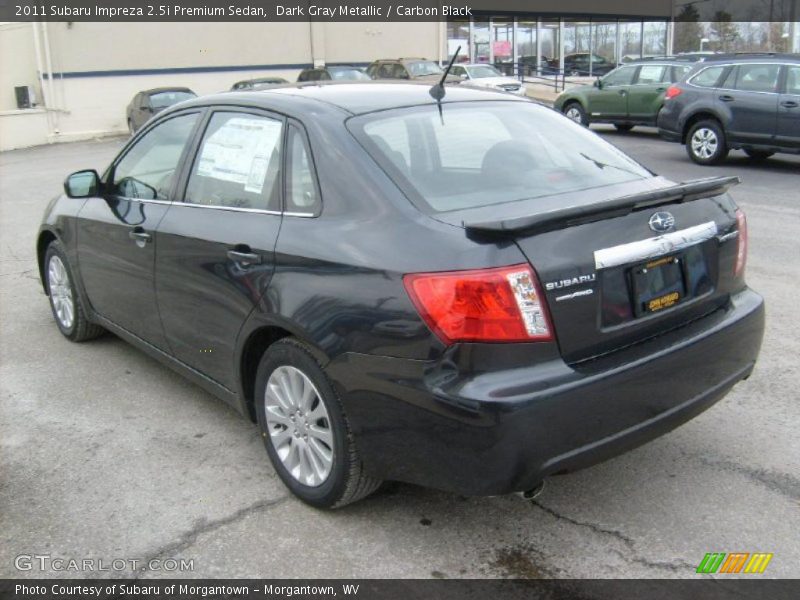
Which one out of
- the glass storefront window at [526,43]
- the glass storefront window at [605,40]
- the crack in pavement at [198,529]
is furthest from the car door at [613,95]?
the glass storefront window at [605,40]

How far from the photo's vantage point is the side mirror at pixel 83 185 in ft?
16.0

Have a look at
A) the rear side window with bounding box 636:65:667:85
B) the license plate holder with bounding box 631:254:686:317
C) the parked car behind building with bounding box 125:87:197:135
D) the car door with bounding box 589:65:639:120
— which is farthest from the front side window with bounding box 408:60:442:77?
the license plate holder with bounding box 631:254:686:317

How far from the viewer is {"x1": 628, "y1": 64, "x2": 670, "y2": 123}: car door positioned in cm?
1770

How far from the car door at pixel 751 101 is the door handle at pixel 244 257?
1121 cm

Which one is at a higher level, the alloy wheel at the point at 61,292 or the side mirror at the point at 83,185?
the side mirror at the point at 83,185

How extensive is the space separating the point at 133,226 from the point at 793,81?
11.2 metres

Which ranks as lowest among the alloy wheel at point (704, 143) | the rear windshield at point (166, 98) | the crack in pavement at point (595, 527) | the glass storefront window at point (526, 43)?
the crack in pavement at point (595, 527)

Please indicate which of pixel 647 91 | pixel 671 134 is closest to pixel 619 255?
pixel 671 134

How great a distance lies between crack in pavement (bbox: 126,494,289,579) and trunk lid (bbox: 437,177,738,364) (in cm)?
147

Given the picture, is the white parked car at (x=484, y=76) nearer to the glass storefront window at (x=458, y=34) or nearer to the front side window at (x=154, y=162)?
the glass storefront window at (x=458, y=34)

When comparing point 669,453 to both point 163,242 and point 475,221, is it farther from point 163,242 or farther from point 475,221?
point 163,242

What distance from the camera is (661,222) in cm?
314

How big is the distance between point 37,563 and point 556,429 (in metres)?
2.04

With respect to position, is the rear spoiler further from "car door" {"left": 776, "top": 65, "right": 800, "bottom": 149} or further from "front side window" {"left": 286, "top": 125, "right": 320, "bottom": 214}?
"car door" {"left": 776, "top": 65, "right": 800, "bottom": 149}
